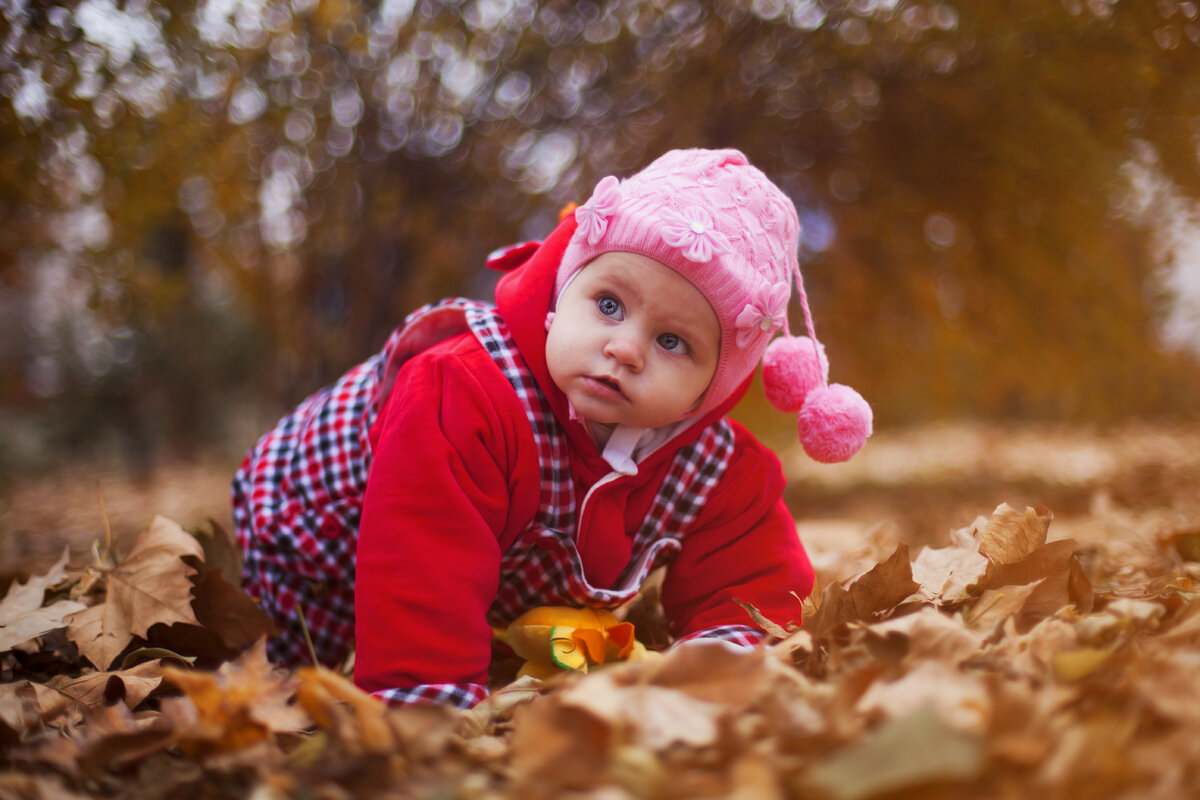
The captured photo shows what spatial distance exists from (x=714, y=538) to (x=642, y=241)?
561 mm

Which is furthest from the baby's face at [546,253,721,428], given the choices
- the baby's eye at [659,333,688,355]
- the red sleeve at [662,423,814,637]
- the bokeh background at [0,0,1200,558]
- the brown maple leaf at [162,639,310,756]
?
the bokeh background at [0,0,1200,558]

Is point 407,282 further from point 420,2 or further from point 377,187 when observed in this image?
point 420,2

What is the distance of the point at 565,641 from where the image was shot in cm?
134

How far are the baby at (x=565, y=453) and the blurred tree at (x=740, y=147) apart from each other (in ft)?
5.14

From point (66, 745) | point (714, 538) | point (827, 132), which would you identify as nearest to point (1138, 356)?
point (827, 132)

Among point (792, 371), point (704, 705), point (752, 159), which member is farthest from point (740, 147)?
point (704, 705)

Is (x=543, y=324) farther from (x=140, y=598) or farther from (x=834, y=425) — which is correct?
(x=140, y=598)

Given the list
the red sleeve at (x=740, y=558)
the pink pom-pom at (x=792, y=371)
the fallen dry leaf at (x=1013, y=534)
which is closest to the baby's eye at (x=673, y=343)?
the pink pom-pom at (x=792, y=371)

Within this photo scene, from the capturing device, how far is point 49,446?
538cm

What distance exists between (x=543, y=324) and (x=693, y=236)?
287 mm

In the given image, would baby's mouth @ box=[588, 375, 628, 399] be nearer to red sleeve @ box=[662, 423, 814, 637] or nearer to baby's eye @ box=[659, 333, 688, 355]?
baby's eye @ box=[659, 333, 688, 355]

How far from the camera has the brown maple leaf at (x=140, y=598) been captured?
1.27m

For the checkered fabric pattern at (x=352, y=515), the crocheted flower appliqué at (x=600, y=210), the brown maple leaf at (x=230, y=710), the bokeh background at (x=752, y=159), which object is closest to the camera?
the brown maple leaf at (x=230, y=710)

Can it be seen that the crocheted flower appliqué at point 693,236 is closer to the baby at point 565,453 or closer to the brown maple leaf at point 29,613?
the baby at point 565,453
